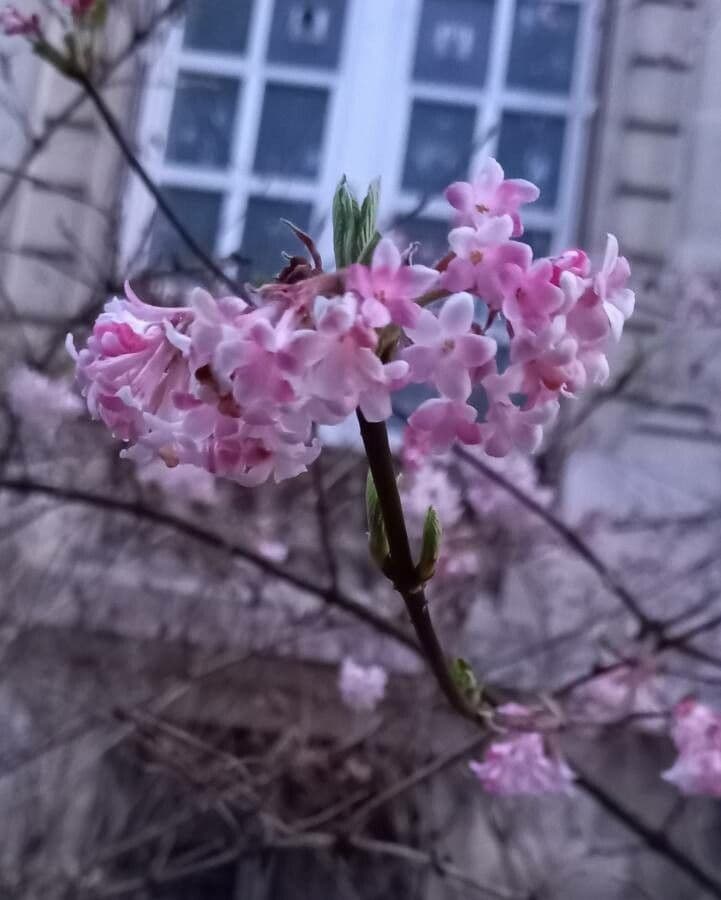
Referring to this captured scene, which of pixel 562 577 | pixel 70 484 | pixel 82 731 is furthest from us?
pixel 562 577

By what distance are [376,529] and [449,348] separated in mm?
126

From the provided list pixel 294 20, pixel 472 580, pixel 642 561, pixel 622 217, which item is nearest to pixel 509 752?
pixel 472 580

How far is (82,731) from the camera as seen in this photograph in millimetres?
2129

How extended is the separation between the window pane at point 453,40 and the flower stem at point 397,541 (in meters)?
3.11

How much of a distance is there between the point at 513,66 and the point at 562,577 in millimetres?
1840

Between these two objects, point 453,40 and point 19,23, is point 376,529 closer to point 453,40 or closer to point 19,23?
point 19,23

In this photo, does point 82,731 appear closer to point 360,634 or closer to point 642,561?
point 360,634

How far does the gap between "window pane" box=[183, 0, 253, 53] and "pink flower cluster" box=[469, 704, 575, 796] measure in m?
2.84

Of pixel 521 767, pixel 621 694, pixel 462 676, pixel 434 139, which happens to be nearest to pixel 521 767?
pixel 521 767

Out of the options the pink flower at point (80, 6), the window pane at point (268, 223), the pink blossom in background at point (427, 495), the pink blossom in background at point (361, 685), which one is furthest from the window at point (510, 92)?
the pink flower at point (80, 6)

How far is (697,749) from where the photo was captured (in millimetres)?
1185

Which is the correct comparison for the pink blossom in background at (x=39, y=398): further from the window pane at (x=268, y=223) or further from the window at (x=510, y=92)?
the window at (x=510, y=92)

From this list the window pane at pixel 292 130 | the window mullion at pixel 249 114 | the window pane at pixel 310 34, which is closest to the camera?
the window mullion at pixel 249 114

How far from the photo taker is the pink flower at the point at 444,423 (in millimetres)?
440
